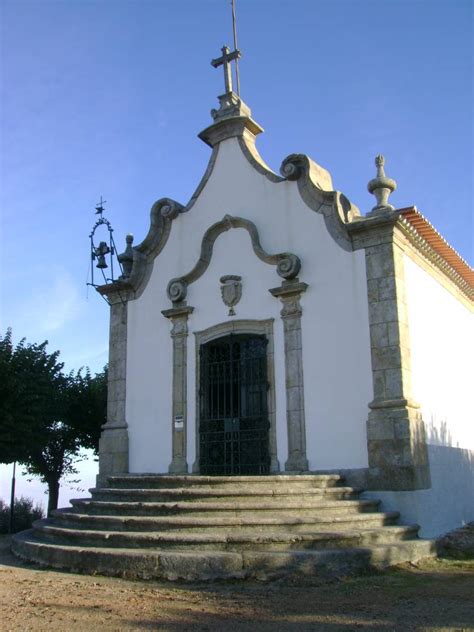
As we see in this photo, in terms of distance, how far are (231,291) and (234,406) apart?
6.73 ft

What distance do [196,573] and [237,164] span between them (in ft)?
26.4

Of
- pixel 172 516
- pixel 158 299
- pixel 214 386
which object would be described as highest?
pixel 158 299

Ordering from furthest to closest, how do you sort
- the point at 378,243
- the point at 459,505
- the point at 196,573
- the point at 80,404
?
the point at 80,404
the point at 459,505
the point at 378,243
the point at 196,573

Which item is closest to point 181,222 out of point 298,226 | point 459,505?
point 298,226

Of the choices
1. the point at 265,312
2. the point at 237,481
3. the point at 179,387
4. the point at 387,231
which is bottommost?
the point at 237,481

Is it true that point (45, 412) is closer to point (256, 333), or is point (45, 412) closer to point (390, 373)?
point (256, 333)

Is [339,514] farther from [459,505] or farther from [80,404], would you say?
[80,404]

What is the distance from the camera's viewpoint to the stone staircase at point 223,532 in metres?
7.36

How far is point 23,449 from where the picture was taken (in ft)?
48.9

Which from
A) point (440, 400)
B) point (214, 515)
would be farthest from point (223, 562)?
point (440, 400)

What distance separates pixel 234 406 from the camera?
11750 millimetres

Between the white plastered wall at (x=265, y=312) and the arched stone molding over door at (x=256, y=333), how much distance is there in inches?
4.0

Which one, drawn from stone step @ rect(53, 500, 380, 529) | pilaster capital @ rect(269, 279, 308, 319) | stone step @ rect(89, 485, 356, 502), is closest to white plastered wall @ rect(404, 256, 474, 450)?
pilaster capital @ rect(269, 279, 308, 319)

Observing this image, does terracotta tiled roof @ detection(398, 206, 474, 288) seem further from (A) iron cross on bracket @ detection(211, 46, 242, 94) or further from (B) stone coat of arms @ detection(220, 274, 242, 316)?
(A) iron cross on bracket @ detection(211, 46, 242, 94)
